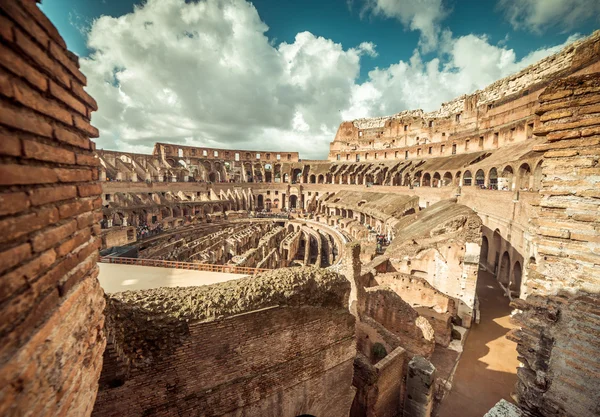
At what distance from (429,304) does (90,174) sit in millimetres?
12343

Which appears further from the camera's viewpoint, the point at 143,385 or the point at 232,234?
the point at 232,234

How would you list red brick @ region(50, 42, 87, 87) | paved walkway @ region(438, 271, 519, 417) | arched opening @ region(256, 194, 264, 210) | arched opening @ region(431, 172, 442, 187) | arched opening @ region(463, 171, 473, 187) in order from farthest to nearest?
arched opening @ region(256, 194, 264, 210) → arched opening @ region(431, 172, 442, 187) → arched opening @ region(463, 171, 473, 187) → paved walkway @ region(438, 271, 519, 417) → red brick @ region(50, 42, 87, 87)

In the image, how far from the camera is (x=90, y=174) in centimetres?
237

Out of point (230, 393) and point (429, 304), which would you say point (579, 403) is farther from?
point (429, 304)

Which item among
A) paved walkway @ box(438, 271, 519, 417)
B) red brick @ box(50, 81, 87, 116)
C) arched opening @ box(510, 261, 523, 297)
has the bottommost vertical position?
paved walkway @ box(438, 271, 519, 417)

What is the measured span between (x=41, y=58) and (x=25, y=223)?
3.75ft

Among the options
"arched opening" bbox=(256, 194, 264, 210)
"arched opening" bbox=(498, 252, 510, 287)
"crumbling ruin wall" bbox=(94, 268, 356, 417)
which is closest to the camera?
"crumbling ruin wall" bbox=(94, 268, 356, 417)

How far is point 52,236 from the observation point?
1753mm

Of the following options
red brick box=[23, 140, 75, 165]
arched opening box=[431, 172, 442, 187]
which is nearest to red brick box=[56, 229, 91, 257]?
red brick box=[23, 140, 75, 165]

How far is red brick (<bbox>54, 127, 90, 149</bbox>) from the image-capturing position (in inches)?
73.3

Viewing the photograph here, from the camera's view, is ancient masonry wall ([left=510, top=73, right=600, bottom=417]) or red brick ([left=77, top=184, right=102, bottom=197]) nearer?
red brick ([left=77, top=184, right=102, bottom=197])

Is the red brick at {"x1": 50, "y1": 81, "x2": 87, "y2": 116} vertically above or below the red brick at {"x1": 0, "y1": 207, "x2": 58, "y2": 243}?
above

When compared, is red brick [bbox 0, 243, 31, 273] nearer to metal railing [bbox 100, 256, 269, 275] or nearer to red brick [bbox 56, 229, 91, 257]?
red brick [bbox 56, 229, 91, 257]

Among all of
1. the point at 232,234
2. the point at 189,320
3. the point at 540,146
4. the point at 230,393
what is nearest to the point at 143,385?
the point at 189,320
